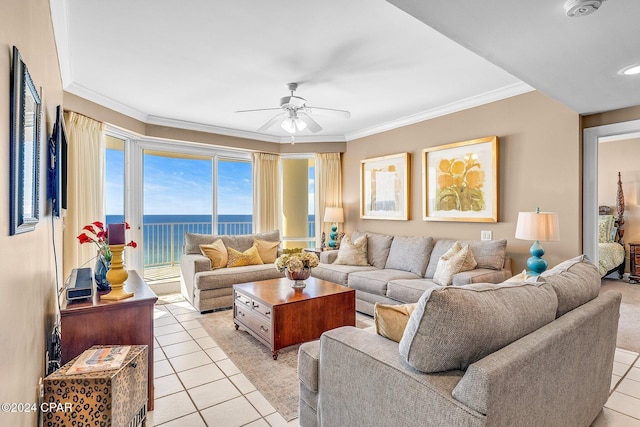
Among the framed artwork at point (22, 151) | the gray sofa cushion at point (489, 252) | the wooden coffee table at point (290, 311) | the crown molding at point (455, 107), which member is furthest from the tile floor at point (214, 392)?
the crown molding at point (455, 107)

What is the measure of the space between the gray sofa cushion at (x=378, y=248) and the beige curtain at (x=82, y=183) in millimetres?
3440

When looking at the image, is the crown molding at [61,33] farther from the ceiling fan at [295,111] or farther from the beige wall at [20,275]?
the ceiling fan at [295,111]

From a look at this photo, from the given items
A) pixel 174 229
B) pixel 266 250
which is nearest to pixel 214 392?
pixel 266 250

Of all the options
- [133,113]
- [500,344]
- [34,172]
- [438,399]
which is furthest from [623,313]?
[133,113]

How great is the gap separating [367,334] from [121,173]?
4.51 metres

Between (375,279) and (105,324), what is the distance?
8.94 feet

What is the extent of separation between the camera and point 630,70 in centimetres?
232

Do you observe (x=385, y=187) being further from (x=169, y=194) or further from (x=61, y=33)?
(x=61, y=33)

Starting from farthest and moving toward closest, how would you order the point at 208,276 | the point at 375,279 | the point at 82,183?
the point at 208,276
the point at 375,279
the point at 82,183

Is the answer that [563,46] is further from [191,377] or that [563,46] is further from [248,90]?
[191,377]

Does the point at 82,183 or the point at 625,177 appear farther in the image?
the point at 625,177

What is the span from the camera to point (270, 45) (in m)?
2.62

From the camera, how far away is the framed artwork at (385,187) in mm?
4855

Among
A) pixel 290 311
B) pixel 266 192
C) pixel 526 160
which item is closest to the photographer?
pixel 290 311
